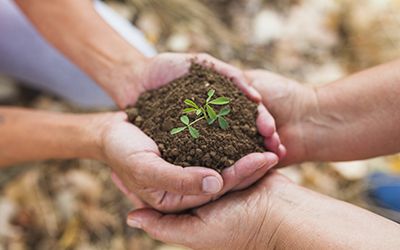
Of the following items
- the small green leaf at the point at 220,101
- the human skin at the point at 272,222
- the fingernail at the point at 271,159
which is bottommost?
the human skin at the point at 272,222

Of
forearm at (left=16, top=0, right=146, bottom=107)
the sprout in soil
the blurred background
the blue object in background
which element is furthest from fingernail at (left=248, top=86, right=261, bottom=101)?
the blue object in background

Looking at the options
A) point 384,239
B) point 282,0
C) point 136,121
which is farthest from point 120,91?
point 282,0

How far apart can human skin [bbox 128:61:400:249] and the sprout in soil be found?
19 centimetres

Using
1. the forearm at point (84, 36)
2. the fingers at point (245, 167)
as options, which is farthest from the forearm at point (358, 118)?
the forearm at point (84, 36)

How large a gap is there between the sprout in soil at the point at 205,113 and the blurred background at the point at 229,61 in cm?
79

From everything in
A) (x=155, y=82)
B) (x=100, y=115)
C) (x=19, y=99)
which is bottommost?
(x=19, y=99)

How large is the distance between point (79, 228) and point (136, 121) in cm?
71

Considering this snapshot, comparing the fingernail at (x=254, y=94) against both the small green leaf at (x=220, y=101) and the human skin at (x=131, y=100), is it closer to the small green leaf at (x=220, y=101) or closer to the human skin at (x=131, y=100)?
the human skin at (x=131, y=100)

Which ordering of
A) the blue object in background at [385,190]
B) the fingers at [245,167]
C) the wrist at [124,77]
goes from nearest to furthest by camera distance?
the fingers at [245,167] < the wrist at [124,77] < the blue object in background at [385,190]

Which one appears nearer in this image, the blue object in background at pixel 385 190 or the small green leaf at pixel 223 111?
the small green leaf at pixel 223 111

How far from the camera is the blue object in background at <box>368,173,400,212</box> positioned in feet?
6.23

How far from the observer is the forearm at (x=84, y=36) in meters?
1.49

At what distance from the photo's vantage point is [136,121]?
128cm

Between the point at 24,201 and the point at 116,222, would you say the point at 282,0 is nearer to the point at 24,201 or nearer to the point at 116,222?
the point at 116,222
